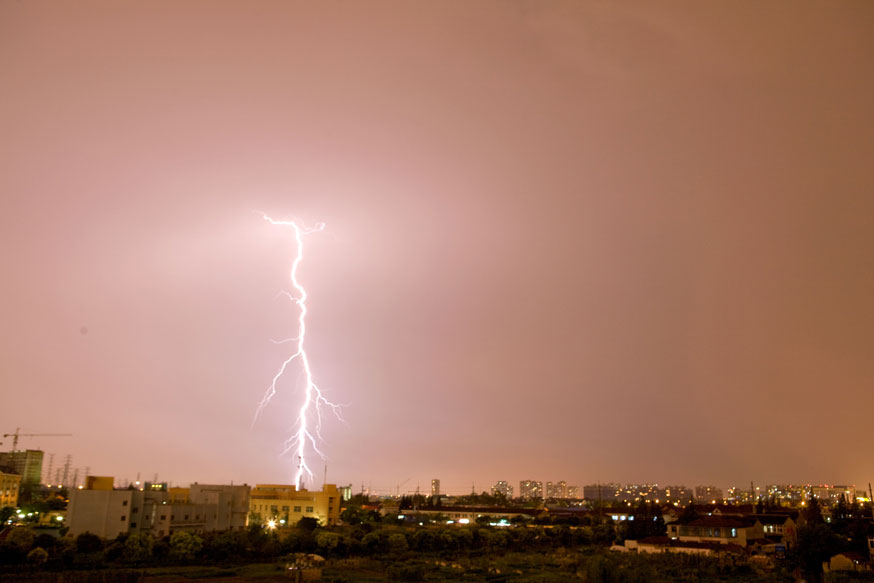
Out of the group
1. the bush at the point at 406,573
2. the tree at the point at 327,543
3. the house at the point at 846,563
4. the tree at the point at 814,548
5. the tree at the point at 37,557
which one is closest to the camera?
the tree at the point at 37,557

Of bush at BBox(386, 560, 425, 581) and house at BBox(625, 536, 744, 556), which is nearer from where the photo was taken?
bush at BBox(386, 560, 425, 581)

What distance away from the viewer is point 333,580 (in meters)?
18.3

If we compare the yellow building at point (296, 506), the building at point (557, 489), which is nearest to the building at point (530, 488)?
the building at point (557, 489)

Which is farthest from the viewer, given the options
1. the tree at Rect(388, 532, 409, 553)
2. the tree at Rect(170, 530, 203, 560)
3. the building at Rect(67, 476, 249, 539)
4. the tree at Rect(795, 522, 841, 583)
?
the tree at Rect(388, 532, 409, 553)

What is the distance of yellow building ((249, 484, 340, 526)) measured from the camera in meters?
35.9

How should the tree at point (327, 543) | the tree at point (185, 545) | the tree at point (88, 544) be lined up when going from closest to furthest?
the tree at point (185, 545) < the tree at point (88, 544) < the tree at point (327, 543)

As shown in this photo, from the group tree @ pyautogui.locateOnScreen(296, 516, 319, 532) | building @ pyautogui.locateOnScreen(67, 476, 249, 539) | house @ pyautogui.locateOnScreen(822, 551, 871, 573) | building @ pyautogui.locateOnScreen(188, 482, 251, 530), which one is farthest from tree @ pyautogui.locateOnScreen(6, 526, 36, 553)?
house @ pyautogui.locateOnScreen(822, 551, 871, 573)

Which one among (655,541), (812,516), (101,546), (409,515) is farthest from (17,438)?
(812,516)

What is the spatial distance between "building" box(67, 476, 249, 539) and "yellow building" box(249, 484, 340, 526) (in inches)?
212

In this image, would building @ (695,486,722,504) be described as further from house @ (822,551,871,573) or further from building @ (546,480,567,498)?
house @ (822,551,871,573)

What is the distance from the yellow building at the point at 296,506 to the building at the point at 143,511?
538cm

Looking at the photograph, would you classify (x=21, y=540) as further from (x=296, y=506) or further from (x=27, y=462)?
(x=27, y=462)

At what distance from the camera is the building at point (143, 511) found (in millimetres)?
24359

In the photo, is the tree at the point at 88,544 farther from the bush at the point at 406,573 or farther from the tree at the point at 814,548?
the tree at the point at 814,548
